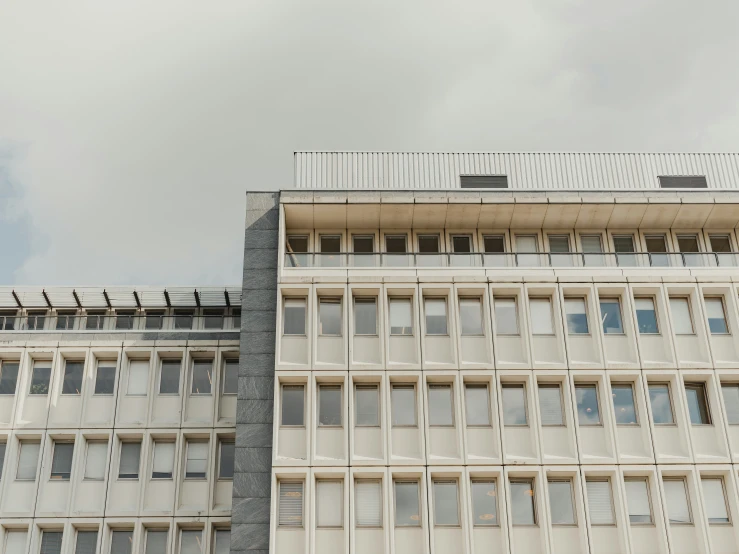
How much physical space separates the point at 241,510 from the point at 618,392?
48.6 feet

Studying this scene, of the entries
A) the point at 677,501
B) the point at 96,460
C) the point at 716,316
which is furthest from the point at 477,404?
the point at 96,460

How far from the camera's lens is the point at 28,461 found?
3494 centimetres

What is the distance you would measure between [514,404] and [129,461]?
16214 millimetres

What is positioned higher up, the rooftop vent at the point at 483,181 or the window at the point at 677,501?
the rooftop vent at the point at 483,181

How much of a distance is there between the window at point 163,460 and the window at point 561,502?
1547cm

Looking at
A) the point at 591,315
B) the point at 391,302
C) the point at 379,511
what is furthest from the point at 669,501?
the point at 391,302

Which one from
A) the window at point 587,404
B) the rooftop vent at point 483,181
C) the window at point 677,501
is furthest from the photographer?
the rooftop vent at point 483,181

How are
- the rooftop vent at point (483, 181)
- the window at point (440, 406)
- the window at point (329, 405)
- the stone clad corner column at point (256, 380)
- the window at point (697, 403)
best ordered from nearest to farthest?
the stone clad corner column at point (256, 380) < the window at point (329, 405) < the window at point (440, 406) < the window at point (697, 403) < the rooftop vent at point (483, 181)

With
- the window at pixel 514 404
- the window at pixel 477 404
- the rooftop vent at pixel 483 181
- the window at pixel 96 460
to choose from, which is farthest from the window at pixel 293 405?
the rooftop vent at pixel 483 181

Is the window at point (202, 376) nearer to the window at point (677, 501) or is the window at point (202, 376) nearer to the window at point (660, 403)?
the window at point (660, 403)

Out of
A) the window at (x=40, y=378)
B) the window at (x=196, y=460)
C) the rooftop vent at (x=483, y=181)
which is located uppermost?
the rooftop vent at (x=483, y=181)

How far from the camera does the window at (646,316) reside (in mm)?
32906

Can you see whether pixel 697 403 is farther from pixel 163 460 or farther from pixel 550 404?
pixel 163 460

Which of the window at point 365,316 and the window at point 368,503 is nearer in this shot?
the window at point 368,503
